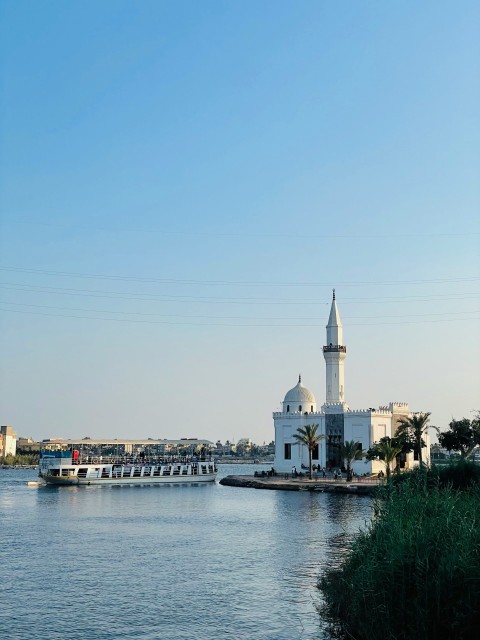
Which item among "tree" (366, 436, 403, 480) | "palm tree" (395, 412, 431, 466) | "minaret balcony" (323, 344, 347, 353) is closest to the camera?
"tree" (366, 436, 403, 480)

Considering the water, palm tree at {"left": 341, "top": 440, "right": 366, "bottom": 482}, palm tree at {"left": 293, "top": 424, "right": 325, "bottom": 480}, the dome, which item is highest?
the dome

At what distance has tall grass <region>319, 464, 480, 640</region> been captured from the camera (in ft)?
59.4

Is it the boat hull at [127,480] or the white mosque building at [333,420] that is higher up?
the white mosque building at [333,420]

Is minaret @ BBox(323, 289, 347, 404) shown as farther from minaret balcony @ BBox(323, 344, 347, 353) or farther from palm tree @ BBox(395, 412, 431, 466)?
palm tree @ BBox(395, 412, 431, 466)

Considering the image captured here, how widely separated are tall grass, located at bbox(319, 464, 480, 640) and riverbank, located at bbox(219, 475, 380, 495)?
43.9m

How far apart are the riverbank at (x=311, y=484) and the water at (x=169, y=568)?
8.52m

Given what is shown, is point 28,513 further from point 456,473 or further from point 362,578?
point 362,578

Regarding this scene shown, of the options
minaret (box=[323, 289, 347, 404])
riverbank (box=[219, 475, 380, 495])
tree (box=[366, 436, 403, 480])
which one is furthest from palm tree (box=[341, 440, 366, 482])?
minaret (box=[323, 289, 347, 404])

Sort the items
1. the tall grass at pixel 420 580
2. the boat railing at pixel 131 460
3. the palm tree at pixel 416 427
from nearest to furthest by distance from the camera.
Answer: the tall grass at pixel 420 580
the palm tree at pixel 416 427
the boat railing at pixel 131 460

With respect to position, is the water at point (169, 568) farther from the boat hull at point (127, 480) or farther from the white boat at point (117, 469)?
the white boat at point (117, 469)

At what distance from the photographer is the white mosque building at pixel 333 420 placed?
87250 millimetres

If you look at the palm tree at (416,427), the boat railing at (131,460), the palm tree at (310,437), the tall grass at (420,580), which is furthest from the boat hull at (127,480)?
the tall grass at (420,580)

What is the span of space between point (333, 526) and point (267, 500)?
71.2ft

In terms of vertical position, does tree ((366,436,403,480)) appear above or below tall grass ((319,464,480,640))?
above
